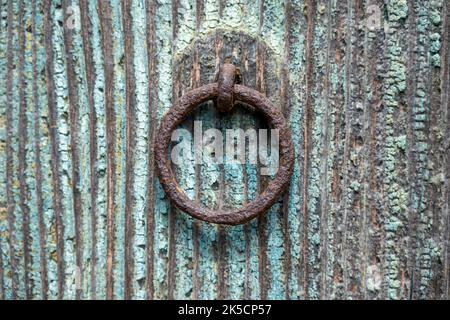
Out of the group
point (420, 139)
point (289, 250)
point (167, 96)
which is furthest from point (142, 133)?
point (420, 139)

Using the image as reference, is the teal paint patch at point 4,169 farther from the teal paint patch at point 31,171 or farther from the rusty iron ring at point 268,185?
the rusty iron ring at point 268,185

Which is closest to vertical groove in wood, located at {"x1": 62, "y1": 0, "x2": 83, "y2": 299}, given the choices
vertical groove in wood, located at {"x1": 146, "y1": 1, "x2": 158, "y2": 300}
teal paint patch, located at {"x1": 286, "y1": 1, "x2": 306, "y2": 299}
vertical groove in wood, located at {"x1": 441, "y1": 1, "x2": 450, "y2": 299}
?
vertical groove in wood, located at {"x1": 146, "y1": 1, "x2": 158, "y2": 300}

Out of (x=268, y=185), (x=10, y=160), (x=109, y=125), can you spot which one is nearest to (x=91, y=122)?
(x=109, y=125)

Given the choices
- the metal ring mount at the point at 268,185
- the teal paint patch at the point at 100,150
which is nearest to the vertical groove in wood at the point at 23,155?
the teal paint patch at the point at 100,150

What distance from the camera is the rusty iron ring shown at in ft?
2.68

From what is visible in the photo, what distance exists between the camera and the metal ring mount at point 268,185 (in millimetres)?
815

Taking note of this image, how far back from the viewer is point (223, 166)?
0.85 m

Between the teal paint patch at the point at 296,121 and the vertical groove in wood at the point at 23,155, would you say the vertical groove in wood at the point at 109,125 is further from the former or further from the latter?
the teal paint patch at the point at 296,121

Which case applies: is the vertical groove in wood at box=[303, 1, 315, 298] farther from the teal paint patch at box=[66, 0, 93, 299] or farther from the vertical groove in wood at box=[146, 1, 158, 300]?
the teal paint patch at box=[66, 0, 93, 299]

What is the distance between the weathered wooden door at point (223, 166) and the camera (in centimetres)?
82

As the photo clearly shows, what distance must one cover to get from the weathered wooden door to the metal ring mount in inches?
1.2

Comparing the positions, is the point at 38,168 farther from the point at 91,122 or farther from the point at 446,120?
the point at 446,120

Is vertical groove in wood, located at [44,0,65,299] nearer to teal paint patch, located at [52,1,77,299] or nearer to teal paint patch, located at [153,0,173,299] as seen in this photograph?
teal paint patch, located at [52,1,77,299]

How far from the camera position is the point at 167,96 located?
33.7 inches
